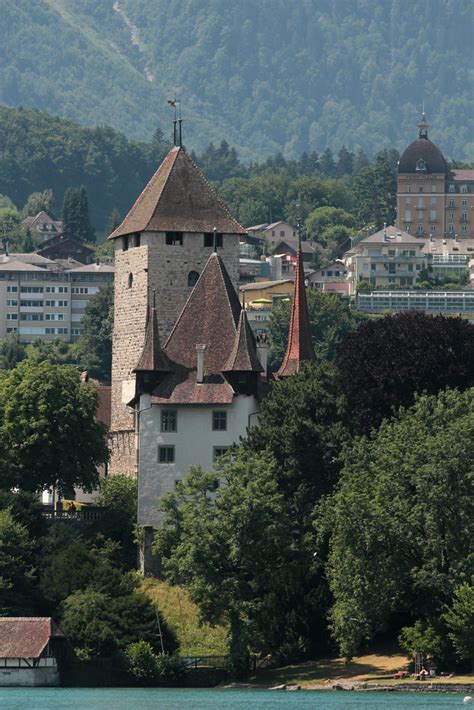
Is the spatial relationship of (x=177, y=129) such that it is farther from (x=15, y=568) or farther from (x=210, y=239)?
(x=15, y=568)

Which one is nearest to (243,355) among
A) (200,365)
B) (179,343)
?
(200,365)

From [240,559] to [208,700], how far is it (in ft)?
25.5

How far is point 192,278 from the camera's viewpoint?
346 feet

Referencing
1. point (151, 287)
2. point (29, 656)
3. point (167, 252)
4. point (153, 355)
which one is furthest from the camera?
point (167, 252)

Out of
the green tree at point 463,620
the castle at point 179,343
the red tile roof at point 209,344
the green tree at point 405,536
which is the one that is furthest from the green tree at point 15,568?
the green tree at point 463,620

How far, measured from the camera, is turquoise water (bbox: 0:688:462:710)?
75812 millimetres

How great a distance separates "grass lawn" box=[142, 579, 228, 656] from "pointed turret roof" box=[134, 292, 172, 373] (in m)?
8.33

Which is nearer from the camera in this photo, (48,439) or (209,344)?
(48,439)

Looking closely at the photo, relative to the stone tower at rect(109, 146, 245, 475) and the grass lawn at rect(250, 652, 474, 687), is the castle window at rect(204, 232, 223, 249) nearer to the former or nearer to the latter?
the stone tower at rect(109, 146, 245, 475)

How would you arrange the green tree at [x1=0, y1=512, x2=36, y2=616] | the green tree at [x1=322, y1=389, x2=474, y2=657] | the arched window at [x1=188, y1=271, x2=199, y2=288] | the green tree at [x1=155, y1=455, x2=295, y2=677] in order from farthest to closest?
the arched window at [x1=188, y1=271, x2=199, y2=288]
the green tree at [x1=0, y1=512, x2=36, y2=616]
the green tree at [x1=155, y1=455, x2=295, y2=677]
the green tree at [x1=322, y1=389, x2=474, y2=657]

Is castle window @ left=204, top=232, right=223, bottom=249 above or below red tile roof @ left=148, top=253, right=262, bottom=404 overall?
above

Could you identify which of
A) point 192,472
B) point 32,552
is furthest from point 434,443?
point 32,552

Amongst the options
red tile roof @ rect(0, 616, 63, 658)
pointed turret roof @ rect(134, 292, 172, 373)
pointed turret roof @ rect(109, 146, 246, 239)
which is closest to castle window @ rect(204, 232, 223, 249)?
pointed turret roof @ rect(109, 146, 246, 239)

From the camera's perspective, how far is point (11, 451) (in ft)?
318
